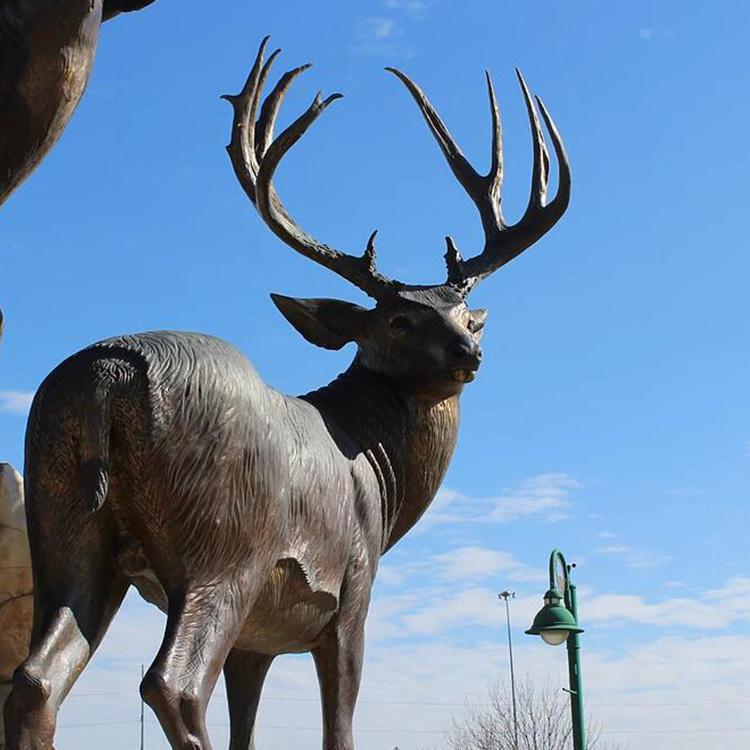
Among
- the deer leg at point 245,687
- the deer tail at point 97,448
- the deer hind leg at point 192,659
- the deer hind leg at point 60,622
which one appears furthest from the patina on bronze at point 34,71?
the deer leg at point 245,687

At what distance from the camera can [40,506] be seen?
4.45 metres

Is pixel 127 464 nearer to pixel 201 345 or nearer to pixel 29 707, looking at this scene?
pixel 201 345

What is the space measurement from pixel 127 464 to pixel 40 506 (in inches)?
12.9

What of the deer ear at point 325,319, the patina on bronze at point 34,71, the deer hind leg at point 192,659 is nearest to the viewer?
the patina on bronze at point 34,71

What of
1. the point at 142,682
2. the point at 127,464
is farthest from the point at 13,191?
the point at 142,682

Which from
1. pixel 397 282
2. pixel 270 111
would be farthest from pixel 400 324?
pixel 270 111

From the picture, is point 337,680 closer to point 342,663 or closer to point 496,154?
point 342,663

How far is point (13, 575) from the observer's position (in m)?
6.50

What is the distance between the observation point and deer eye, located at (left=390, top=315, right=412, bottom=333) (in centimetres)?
582

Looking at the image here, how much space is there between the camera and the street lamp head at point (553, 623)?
962cm

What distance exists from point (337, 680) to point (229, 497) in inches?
42.3

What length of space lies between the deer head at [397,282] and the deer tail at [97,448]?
1.74 meters

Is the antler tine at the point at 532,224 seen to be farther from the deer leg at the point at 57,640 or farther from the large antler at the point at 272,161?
the deer leg at the point at 57,640

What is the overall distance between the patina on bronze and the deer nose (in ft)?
7.49
